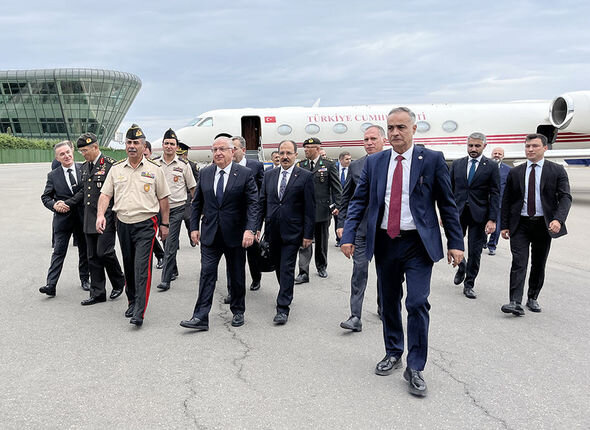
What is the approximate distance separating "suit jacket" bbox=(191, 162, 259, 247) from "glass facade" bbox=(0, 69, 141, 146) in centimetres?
8693

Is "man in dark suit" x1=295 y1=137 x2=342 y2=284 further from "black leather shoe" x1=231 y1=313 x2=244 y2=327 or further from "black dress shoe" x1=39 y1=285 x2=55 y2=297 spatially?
"black dress shoe" x1=39 y1=285 x2=55 y2=297

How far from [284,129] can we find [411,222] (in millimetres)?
16408

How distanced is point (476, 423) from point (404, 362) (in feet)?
3.45

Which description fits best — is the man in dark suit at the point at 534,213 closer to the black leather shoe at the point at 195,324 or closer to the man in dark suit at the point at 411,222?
the man in dark suit at the point at 411,222

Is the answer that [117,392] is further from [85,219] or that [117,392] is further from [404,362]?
[85,219]

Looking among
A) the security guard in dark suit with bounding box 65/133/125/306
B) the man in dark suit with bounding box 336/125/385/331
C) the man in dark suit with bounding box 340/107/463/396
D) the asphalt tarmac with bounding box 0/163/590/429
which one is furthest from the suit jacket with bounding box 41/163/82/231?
the man in dark suit with bounding box 340/107/463/396

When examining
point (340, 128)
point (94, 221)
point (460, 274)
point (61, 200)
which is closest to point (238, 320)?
point (94, 221)

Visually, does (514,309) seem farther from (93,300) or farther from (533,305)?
(93,300)

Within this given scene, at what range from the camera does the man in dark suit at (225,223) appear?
4.70 m

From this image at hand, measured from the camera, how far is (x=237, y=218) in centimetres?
479

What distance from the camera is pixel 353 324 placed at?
4633 millimetres

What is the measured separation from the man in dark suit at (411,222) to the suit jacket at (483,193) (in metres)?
2.76

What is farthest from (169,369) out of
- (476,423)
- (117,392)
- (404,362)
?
(476,423)

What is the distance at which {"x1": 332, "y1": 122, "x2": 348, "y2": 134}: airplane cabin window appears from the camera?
19.5 metres
